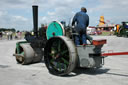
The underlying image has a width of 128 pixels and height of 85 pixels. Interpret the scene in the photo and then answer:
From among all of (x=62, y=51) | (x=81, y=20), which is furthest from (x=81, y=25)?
(x=62, y=51)

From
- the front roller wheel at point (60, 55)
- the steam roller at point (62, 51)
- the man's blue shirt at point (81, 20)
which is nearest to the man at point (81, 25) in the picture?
the man's blue shirt at point (81, 20)

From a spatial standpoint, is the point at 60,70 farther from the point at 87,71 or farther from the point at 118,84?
the point at 118,84

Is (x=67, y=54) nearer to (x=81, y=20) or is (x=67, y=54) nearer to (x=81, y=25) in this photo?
(x=81, y=25)

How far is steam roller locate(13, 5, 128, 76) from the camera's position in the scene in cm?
470

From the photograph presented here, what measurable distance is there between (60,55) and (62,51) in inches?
5.2

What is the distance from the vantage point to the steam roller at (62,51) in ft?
15.4

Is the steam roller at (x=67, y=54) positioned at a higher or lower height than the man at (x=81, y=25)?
lower

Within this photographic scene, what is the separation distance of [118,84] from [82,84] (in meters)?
0.85

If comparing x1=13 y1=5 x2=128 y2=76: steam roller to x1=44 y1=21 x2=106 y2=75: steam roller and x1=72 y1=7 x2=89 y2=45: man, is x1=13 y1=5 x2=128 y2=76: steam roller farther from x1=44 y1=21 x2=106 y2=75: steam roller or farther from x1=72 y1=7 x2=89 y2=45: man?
x1=72 y1=7 x2=89 y2=45: man

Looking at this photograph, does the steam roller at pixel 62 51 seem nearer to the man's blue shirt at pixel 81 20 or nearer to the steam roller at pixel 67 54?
the steam roller at pixel 67 54

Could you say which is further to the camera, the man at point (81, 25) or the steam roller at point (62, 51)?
the man at point (81, 25)

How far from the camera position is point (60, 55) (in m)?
5.05

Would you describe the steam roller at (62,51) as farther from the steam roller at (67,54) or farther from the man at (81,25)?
the man at (81,25)

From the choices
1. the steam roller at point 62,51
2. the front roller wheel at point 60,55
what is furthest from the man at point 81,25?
the front roller wheel at point 60,55
